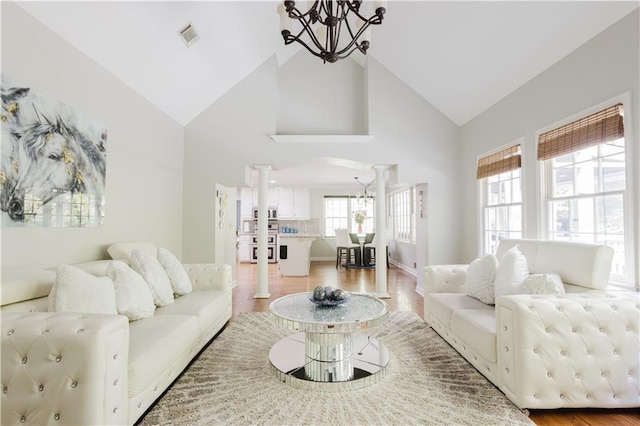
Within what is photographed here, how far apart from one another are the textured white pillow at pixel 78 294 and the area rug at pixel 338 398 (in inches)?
28.9

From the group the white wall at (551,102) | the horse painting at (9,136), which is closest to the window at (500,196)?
the white wall at (551,102)

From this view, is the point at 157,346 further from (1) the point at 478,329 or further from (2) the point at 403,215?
(2) the point at 403,215


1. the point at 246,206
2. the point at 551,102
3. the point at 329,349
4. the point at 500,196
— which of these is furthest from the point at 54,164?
the point at 246,206

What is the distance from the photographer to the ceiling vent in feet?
10.7

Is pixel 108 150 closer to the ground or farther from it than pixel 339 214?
farther from it

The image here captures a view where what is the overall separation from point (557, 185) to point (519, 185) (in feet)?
1.95

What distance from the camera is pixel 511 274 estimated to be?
2.47 metres

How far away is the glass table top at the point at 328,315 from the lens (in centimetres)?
209

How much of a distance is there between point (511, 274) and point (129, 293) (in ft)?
9.75

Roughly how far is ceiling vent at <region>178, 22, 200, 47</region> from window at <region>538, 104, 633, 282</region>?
3.92 meters

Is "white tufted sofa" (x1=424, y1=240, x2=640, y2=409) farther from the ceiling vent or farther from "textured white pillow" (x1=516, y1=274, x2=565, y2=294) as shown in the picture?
the ceiling vent

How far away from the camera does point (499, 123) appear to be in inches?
155

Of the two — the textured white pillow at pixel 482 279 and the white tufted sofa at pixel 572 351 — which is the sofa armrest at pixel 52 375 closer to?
the white tufted sofa at pixel 572 351

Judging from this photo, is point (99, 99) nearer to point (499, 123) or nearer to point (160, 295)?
point (160, 295)
